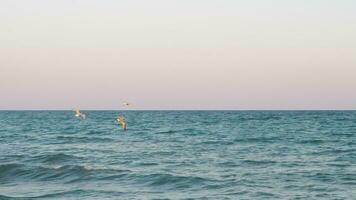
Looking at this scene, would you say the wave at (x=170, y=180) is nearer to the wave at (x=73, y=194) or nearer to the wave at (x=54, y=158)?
the wave at (x=73, y=194)

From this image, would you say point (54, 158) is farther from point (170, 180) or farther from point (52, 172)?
point (170, 180)

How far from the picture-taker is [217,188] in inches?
949

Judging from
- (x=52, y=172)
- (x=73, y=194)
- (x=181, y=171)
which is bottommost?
(x=73, y=194)

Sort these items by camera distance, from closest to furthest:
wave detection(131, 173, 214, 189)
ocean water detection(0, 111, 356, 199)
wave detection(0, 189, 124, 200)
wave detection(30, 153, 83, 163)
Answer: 1. wave detection(0, 189, 124, 200)
2. ocean water detection(0, 111, 356, 199)
3. wave detection(131, 173, 214, 189)
4. wave detection(30, 153, 83, 163)

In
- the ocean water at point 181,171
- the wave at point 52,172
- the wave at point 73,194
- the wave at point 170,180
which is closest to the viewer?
the wave at point 73,194

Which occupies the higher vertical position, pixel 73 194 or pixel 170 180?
pixel 170 180

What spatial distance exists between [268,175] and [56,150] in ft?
64.6

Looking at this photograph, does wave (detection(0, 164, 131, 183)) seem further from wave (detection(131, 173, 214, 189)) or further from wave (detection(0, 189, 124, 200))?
wave (detection(0, 189, 124, 200))

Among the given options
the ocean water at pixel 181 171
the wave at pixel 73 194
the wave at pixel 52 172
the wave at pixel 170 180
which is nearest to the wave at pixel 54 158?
the ocean water at pixel 181 171

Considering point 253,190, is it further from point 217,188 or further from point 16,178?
point 16,178

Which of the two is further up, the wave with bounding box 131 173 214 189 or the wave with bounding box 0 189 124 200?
the wave with bounding box 131 173 214 189

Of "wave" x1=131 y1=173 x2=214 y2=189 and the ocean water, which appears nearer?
the ocean water

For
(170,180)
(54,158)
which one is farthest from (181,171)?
(54,158)

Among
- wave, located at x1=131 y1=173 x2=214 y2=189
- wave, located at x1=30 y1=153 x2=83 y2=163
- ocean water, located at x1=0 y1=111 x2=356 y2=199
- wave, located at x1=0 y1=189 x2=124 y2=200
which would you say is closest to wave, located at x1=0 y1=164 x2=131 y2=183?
ocean water, located at x1=0 y1=111 x2=356 y2=199
